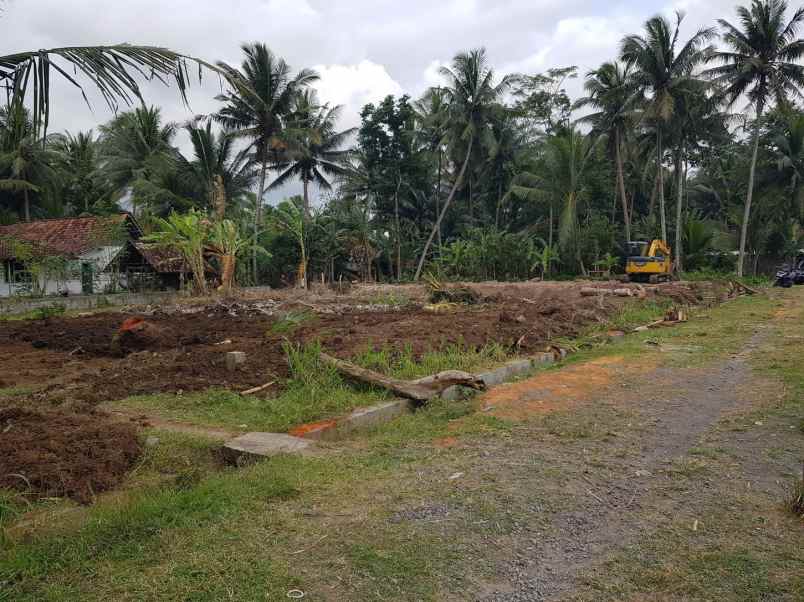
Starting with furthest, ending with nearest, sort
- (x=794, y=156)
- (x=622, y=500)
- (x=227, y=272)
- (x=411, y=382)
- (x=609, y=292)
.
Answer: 1. (x=794, y=156)
2. (x=227, y=272)
3. (x=609, y=292)
4. (x=411, y=382)
5. (x=622, y=500)

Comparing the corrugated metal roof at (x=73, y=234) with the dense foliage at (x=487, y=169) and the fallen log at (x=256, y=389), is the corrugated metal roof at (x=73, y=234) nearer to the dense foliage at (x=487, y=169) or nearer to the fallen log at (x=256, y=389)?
the dense foliage at (x=487, y=169)

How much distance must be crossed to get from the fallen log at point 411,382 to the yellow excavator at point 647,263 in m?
18.1

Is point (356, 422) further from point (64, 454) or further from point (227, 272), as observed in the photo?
point (227, 272)

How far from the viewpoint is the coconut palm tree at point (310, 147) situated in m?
29.8

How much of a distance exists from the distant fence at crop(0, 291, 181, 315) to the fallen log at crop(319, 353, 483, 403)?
1438 centimetres

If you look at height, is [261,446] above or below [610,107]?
below

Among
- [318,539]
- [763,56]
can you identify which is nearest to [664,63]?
[763,56]

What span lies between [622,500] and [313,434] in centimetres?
228

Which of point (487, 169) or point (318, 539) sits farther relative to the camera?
point (487, 169)

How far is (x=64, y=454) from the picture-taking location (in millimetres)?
3750

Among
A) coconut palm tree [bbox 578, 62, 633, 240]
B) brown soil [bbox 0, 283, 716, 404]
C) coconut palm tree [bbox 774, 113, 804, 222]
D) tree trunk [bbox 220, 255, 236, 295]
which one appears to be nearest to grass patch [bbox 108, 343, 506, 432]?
brown soil [bbox 0, 283, 716, 404]

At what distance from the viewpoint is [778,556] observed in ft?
8.57

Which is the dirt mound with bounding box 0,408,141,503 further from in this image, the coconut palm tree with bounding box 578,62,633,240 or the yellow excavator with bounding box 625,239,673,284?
the coconut palm tree with bounding box 578,62,633,240

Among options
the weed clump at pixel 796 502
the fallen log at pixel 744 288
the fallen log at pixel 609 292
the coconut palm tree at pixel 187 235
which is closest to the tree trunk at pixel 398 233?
the coconut palm tree at pixel 187 235
